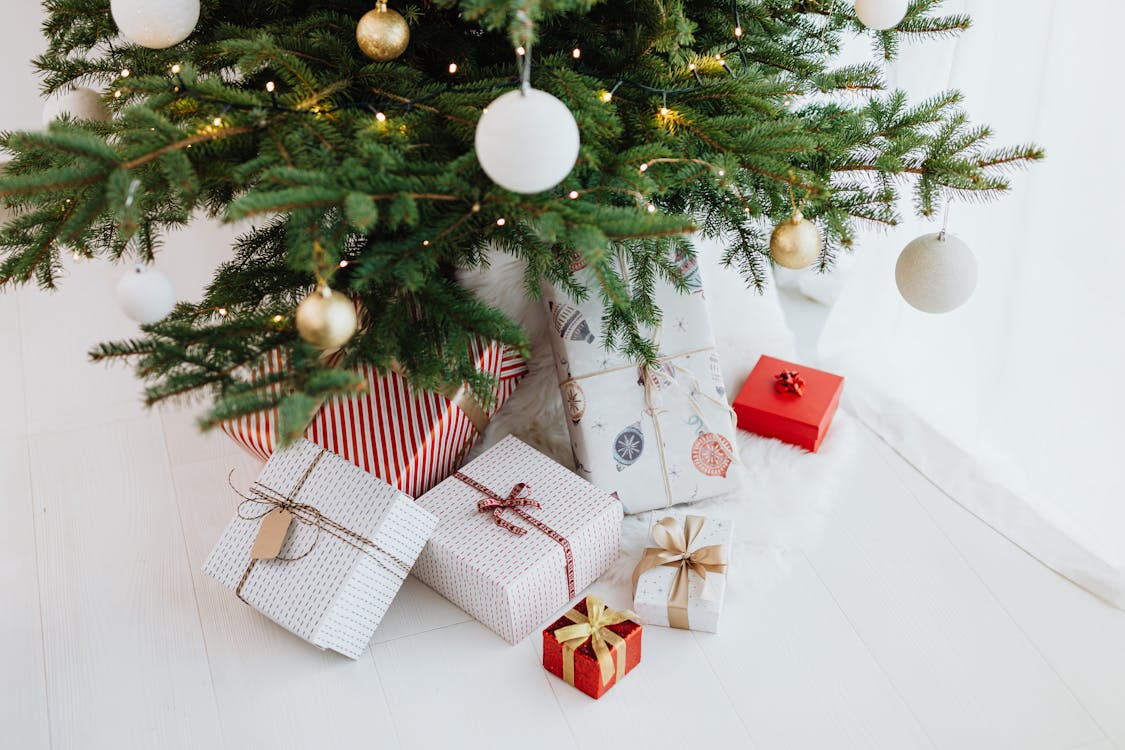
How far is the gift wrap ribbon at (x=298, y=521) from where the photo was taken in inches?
49.8

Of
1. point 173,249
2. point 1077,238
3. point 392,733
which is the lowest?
point 392,733

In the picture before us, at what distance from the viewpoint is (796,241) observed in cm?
111

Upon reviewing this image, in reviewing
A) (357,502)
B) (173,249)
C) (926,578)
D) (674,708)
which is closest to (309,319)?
(357,502)

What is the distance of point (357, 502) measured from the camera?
1283 mm

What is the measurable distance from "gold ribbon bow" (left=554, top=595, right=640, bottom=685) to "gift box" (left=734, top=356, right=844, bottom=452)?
1.56 ft

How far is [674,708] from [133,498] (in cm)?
90

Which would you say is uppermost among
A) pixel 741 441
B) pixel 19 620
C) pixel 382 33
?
pixel 382 33

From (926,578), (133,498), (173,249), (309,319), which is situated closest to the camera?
(309,319)

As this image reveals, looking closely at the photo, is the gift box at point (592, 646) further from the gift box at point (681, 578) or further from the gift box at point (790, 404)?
the gift box at point (790, 404)

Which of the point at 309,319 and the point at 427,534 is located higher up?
the point at 309,319

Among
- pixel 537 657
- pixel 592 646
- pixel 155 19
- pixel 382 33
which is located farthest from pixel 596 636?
pixel 155 19

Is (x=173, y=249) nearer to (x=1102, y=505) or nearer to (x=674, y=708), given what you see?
(x=674, y=708)

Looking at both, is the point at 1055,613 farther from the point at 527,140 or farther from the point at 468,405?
the point at 527,140

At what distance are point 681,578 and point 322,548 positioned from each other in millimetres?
480
